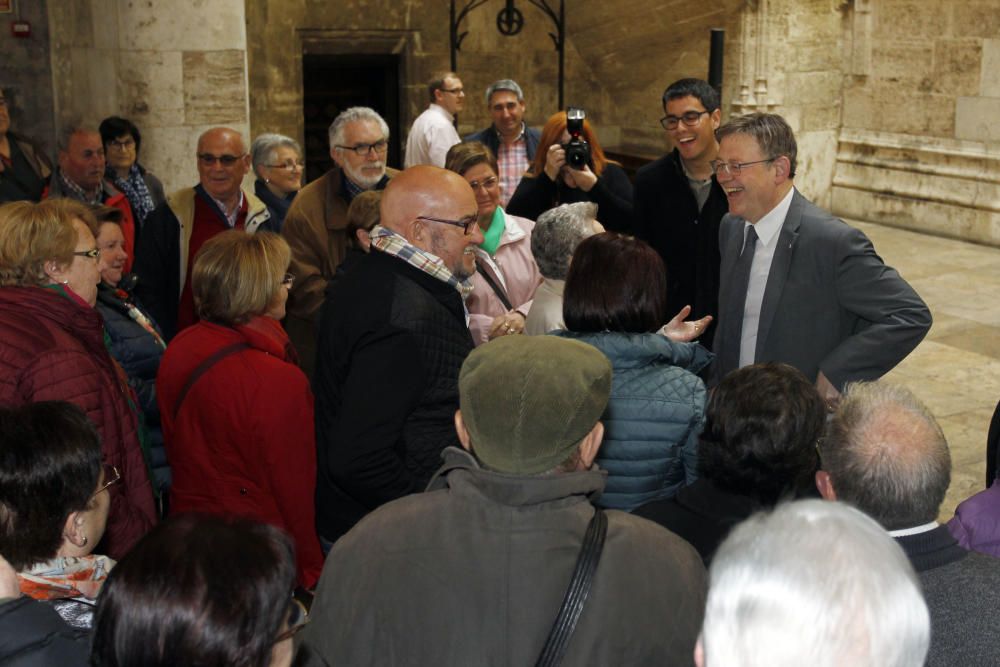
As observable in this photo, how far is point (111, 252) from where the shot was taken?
13.8 feet

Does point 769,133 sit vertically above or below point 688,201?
above

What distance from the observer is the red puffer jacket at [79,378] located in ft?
10.00

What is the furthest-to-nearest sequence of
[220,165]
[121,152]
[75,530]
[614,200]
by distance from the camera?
[121,152] < [614,200] < [220,165] < [75,530]

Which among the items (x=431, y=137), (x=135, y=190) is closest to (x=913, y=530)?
(x=135, y=190)

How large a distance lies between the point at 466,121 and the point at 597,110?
4.93 feet

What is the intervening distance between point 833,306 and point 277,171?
3026 millimetres

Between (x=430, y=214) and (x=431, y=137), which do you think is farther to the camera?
(x=431, y=137)

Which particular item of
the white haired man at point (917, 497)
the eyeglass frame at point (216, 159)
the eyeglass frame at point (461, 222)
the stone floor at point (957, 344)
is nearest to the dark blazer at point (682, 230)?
the stone floor at point (957, 344)

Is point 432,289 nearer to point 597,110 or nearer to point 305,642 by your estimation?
point 305,642

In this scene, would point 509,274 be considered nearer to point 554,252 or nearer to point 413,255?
point 554,252

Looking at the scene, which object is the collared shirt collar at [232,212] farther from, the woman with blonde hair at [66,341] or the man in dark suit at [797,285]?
the man in dark suit at [797,285]

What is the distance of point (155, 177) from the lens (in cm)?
638

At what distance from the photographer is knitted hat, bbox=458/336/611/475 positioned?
209 centimetres

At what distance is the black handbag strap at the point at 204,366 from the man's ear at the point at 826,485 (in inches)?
66.4
